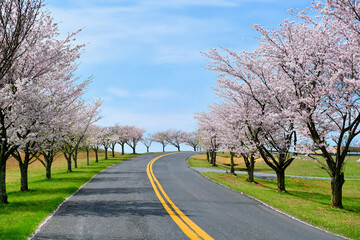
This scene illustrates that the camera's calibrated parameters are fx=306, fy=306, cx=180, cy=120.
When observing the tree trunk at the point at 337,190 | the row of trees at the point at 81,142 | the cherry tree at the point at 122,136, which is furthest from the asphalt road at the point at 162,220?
the cherry tree at the point at 122,136

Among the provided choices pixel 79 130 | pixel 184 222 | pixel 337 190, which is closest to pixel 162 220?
pixel 184 222

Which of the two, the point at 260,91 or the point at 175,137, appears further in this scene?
the point at 175,137

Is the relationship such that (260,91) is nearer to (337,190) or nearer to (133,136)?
(337,190)

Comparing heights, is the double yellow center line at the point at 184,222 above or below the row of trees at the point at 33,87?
below

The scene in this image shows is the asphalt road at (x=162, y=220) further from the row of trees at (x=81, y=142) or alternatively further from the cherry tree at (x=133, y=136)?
the cherry tree at (x=133, y=136)

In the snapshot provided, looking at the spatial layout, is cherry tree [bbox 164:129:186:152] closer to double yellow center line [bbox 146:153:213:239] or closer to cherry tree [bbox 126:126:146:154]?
cherry tree [bbox 126:126:146:154]

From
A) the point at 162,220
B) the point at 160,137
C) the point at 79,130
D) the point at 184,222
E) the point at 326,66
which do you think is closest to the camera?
the point at 184,222

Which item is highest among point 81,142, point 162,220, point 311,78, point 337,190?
point 311,78

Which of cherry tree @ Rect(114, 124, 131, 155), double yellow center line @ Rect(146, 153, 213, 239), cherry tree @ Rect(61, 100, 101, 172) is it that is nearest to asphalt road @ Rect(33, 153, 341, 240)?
double yellow center line @ Rect(146, 153, 213, 239)

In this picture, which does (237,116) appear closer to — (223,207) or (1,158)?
(223,207)

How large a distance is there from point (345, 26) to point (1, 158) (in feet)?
51.3

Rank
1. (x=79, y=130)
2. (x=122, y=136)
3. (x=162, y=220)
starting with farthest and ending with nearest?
1. (x=122, y=136)
2. (x=79, y=130)
3. (x=162, y=220)

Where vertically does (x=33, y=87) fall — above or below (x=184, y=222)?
above

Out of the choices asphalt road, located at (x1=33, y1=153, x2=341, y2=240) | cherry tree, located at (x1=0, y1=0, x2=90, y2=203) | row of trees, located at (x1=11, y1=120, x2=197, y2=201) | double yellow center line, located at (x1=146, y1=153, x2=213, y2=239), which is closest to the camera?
double yellow center line, located at (x1=146, y1=153, x2=213, y2=239)
